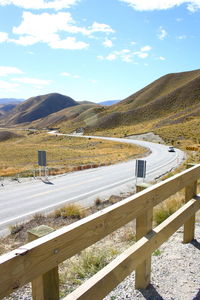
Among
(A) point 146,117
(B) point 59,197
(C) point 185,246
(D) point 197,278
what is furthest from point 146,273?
(A) point 146,117

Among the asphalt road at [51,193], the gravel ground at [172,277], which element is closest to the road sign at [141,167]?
the asphalt road at [51,193]

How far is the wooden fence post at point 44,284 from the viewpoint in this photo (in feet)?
5.67

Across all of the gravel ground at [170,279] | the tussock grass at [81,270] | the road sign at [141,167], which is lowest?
the road sign at [141,167]

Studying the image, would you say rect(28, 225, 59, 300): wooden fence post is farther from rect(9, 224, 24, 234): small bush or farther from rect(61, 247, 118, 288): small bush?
rect(9, 224, 24, 234): small bush

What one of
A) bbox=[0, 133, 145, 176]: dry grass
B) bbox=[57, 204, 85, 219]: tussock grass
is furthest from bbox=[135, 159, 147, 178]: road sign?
bbox=[0, 133, 145, 176]: dry grass

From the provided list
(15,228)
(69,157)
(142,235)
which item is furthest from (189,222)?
(69,157)

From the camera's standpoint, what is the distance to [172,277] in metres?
3.41

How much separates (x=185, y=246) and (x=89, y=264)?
151cm

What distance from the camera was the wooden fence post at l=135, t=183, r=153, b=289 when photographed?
9.27ft

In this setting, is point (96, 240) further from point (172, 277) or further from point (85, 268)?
point (85, 268)

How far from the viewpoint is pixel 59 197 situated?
1395cm

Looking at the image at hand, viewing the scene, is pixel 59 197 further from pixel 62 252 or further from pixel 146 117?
pixel 146 117

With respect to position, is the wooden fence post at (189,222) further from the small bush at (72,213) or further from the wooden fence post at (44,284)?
the small bush at (72,213)

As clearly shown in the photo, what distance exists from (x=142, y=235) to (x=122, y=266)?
56 centimetres
